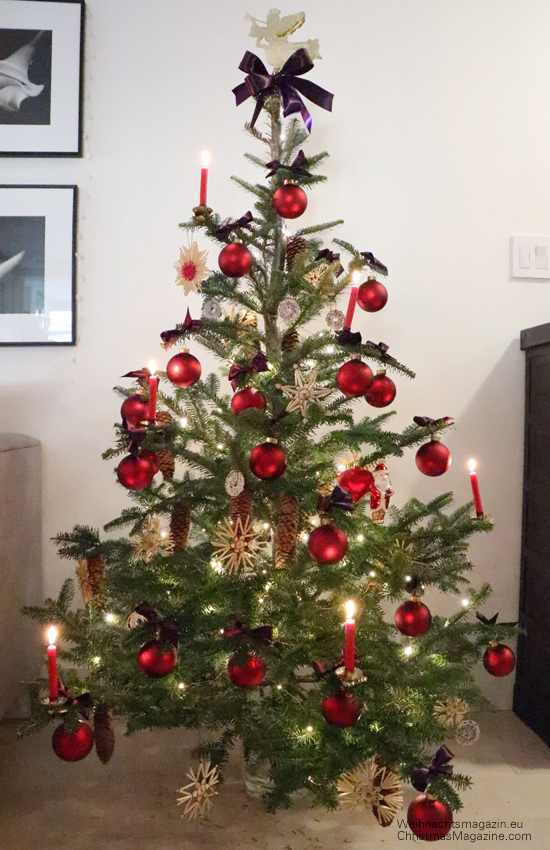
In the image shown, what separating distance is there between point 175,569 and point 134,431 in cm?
28

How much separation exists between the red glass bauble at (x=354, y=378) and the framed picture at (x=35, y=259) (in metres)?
0.96

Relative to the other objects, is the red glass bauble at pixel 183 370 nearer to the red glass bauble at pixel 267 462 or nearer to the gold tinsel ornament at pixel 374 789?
the red glass bauble at pixel 267 462

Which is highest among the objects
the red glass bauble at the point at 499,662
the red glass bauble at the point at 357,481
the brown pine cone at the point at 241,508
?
the red glass bauble at the point at 357,481

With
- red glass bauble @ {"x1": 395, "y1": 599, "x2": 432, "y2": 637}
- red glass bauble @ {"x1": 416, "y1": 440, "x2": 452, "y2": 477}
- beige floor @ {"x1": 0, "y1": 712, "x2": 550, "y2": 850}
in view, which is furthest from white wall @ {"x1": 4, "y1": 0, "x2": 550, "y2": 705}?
red glass bauble @ {"x1": 395, "y1": 599, "x2": 432, "y2": 637}

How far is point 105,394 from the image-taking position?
183 centimetres

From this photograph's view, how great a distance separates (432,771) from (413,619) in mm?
235

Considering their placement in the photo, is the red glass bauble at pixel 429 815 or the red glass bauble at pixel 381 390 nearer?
the red glass bauble at pixel 429 815

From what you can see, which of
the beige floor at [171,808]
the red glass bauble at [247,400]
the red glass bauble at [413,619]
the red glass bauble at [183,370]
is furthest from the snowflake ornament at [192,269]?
the beige floor at [171,808]

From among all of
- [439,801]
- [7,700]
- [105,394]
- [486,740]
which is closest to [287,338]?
[105,394]

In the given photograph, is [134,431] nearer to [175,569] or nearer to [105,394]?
[175,569]

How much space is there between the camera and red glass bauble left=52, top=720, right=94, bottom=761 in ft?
3.54

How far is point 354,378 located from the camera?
1.14 metres

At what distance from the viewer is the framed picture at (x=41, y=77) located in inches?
70.6

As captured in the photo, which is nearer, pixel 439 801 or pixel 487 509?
pixel 439 801
